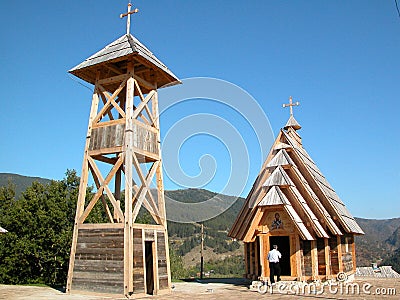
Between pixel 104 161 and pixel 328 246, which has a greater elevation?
pixel 104 161

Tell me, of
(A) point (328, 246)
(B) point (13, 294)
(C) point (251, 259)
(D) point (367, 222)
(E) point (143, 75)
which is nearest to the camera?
(B) point (13, 294)

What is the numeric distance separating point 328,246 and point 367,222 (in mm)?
117535

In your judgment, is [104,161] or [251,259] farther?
[251,259]

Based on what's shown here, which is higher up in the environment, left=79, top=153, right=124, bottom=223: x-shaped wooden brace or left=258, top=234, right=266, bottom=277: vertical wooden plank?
left=79, top=153, right=124, bottom=223: x-shaped wooden brace

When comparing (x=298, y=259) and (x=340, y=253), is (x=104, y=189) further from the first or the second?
(x=340, y=253)

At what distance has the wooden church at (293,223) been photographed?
1556 cm

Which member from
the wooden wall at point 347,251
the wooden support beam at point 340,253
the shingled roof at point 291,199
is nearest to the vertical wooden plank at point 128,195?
the shingled roof at point 291,199

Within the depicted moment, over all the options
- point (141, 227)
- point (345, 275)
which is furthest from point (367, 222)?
point (141, 227)

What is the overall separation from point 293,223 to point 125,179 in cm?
669

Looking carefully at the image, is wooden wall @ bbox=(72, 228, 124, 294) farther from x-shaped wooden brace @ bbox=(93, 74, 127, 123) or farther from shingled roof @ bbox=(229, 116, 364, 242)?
shingled roof @ bbox=(229, 116, 364, 242)

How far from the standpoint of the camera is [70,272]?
12.5m

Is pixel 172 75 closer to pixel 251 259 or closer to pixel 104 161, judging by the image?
pixel 104 161

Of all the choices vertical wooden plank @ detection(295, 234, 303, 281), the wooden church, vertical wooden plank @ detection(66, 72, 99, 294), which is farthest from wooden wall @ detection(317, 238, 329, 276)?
vertical wooden plank @ detection(66, 72, 99, 294)

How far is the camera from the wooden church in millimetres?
15562
